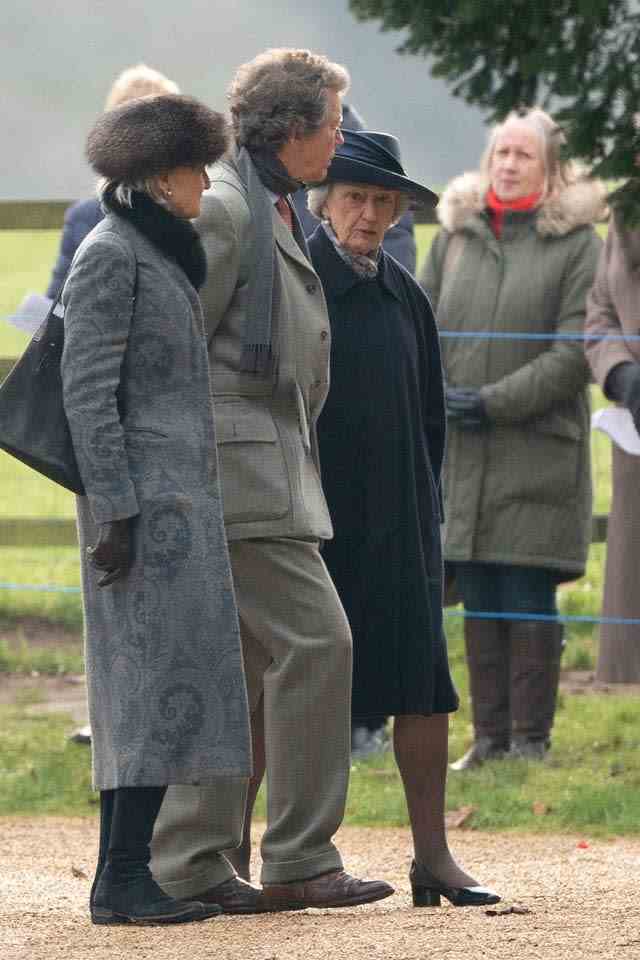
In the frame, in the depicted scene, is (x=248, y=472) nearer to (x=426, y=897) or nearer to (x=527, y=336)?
(x=426, y=897)

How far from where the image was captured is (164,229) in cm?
474

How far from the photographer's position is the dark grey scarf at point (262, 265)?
16.2 feet

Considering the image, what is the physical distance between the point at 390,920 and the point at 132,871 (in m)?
0.59

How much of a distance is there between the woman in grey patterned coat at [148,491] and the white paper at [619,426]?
2899 millimetres

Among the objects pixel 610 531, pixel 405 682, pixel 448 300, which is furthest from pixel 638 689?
pixel 405 682

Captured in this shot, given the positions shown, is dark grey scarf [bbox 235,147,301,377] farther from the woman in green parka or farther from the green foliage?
the woman in green parka

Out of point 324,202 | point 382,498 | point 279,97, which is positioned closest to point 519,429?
point 324,202

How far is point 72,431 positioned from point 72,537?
170 inches

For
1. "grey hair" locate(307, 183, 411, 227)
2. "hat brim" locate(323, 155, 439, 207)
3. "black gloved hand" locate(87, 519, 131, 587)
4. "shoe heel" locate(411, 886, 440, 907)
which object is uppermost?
"hat brim" locate(323, 155, 439, 207)

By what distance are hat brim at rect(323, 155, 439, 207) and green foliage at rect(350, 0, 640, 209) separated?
3.94 feet

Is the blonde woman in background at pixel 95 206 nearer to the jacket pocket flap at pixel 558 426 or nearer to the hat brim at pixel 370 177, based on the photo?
the jacket pocket flap at pixel 558 426

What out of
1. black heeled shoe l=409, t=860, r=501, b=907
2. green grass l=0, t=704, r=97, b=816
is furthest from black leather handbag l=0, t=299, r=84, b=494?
green grass l=0, t=704, r=97, b=816

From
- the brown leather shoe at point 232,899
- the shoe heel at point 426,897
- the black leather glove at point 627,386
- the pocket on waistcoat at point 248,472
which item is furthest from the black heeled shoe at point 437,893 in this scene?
the black leather glove at point 627,386

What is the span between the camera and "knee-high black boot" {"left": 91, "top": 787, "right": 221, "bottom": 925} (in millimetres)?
4773
